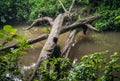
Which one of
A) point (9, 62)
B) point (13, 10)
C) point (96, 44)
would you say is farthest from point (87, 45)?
point (9, 62)

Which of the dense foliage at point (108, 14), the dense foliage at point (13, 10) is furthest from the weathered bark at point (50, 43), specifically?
the dense foliage at point (13, 10)

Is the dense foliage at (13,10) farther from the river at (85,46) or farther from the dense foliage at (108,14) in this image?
the dense foliage at (108,14)

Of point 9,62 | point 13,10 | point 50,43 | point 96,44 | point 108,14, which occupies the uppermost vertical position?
point 9,62

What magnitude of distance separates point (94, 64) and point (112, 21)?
A: 7.43 metres

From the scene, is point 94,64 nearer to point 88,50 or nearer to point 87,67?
point 87,67

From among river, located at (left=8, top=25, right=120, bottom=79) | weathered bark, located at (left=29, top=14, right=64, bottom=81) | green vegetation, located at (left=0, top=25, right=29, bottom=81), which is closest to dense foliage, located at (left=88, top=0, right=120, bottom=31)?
river, located at (left=8, top=25, right=120, bottom=79)

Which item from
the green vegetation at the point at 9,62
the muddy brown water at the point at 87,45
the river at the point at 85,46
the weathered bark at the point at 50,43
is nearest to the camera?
the green vegetation at the point at 9,62

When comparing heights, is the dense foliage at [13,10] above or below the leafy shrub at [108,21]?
above

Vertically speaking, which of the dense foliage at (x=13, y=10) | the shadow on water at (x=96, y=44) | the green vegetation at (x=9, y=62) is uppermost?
the green vegetation at (x=9, y=62)

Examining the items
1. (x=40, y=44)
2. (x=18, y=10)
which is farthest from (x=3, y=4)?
(x=40, y=44)

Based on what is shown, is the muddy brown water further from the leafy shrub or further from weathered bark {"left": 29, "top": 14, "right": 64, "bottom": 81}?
weathered bark {"left": 29, "top": 14, "right": 64, "bottom": 81}

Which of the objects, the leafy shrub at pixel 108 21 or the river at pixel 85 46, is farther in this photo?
the leafy shrub at pixel 108 21

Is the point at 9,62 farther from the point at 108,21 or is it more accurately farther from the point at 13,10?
the point at 13,10

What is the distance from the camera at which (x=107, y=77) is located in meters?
3.25
